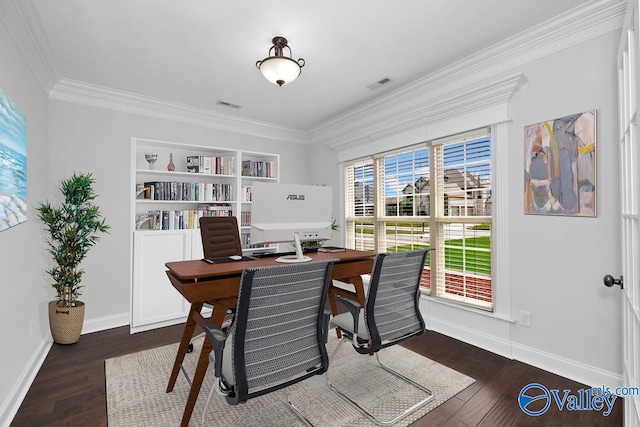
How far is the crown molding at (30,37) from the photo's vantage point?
205cm

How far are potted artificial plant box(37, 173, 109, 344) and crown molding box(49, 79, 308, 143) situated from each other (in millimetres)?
919

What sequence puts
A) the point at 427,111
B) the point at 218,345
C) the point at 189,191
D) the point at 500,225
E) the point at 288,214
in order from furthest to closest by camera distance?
the point at 189,191 < the point at 427,111 < the point at 500,225 < the point at 288,214 < the point at 218,345

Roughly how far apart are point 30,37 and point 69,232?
5.39 ft

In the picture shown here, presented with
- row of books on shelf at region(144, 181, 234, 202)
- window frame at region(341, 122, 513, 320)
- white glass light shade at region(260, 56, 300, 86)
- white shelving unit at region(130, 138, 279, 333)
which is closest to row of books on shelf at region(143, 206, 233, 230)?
white shelving unit at region(130, 138, 279, 333)

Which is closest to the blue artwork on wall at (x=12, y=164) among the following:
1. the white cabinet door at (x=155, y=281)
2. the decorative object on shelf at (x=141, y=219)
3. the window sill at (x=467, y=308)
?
the white cabinet door at (x=155, y=281)

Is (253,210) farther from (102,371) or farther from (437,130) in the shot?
(437,130)

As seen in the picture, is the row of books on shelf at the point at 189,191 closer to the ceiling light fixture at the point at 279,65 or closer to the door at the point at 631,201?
the ceiling light fixture at the point at 279,65

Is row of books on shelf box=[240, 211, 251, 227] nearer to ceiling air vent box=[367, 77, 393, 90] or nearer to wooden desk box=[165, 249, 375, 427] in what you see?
wooden desk box=[165, 249, 375, 427]

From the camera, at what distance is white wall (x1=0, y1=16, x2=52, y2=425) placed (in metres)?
2.01

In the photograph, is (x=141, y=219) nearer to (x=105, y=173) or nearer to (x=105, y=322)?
(x=105, y=173)

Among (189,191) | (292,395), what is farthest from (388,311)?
(189,191)

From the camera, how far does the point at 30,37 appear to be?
2.37 m

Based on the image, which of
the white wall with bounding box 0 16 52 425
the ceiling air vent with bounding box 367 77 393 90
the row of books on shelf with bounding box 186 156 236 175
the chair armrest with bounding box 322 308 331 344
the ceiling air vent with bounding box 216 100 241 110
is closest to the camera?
the chair armrest with bounding box 322 308 331 344

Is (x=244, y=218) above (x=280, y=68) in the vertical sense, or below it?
below
